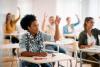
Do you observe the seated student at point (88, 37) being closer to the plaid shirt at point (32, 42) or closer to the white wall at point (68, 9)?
the plaid shirt at point (32, 42)

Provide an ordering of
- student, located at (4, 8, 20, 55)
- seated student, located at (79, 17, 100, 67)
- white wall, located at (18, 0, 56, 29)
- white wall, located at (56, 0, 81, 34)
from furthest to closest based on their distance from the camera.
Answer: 1. white wall, located at (56, 0, 81, 34)
2. white wall, located at (18, 0, 56, 29)
3. student, located at (4, 8, 20, 55)
4. seated student, located at (79, 17, 100, 67)

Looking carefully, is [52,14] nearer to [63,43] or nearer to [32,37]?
[63,43]

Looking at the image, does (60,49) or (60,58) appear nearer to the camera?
(60,58)

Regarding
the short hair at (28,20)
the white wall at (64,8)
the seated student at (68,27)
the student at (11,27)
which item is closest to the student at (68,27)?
the seated student at (68,27)

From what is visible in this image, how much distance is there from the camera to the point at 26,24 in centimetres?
293

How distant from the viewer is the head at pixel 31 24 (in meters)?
2.87

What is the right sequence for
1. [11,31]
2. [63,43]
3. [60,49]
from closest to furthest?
[63,43] < [60,49] < [11,31]

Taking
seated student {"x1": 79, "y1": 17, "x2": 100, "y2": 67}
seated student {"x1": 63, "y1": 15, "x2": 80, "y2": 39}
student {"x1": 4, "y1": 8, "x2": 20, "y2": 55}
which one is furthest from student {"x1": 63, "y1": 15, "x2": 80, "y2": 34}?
seated student {"x1": 79, "y1": 17, "x2": 100, "y2": 67}

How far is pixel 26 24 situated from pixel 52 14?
3.88 metres

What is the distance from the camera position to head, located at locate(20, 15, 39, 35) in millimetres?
2871

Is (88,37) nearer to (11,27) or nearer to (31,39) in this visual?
(31,39)

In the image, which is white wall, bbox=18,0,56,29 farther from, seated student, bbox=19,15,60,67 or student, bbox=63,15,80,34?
seated student, bbox=19,15,60,67

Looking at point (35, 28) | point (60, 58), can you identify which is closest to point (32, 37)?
point (35, 28)

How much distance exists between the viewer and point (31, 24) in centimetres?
288
